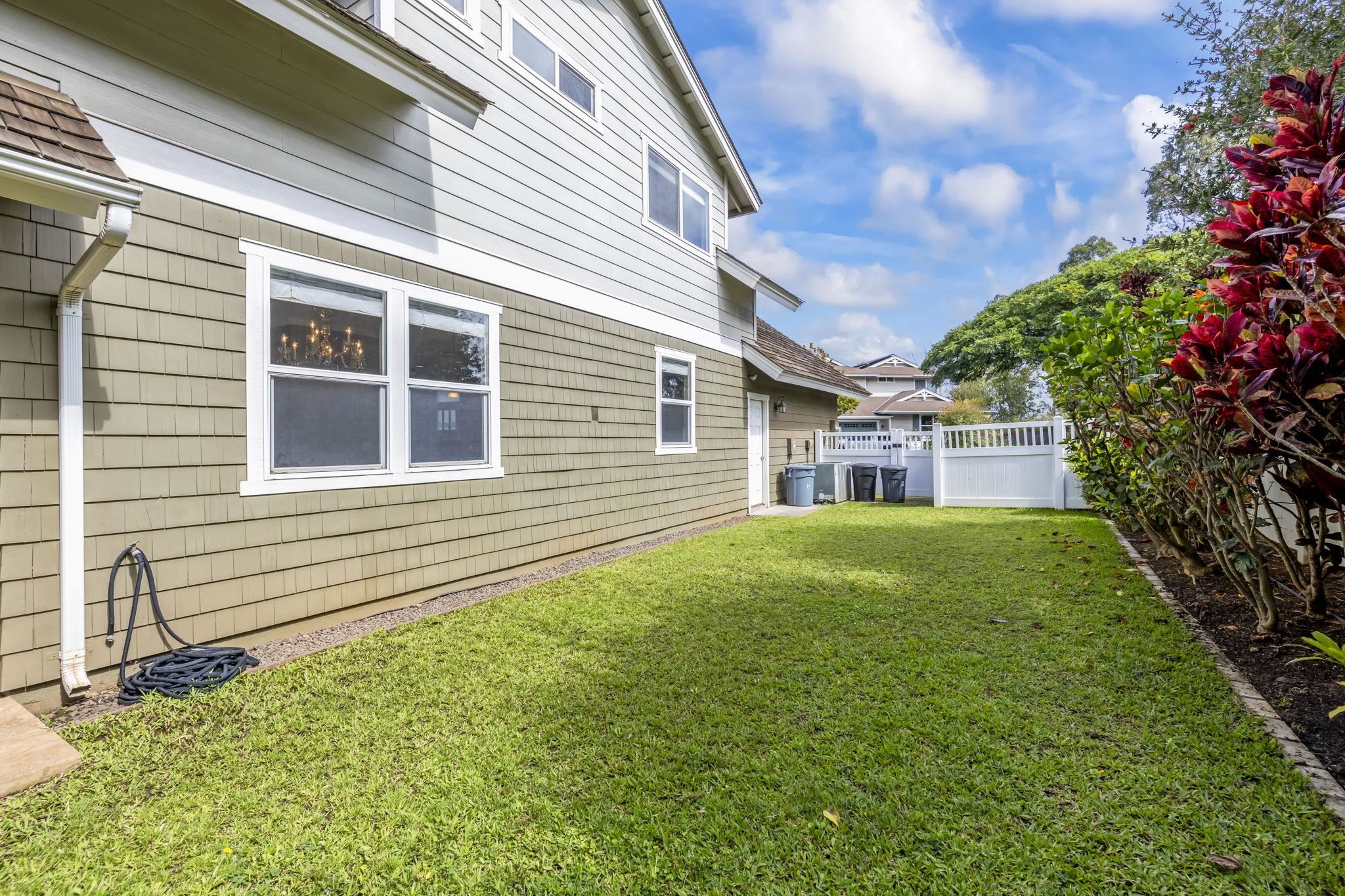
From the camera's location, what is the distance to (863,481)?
44.6 ft

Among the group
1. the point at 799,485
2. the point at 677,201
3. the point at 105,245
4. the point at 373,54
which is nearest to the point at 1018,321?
the point at 799,485

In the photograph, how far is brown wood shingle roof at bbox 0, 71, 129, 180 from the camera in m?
2.67

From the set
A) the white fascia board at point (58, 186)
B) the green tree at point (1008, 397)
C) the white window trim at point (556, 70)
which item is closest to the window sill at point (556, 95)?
the white window trim at point (556, 70)

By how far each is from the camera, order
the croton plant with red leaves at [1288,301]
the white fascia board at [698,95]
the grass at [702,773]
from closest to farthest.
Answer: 1. the grass at [702,773]
2. the croton plant with red leaves at [1288,301]
3. the white fascia board at [698,95]

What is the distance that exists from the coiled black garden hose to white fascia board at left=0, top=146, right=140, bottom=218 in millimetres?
1821

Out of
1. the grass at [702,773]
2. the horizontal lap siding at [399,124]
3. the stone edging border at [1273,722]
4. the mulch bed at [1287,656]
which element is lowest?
the grass at [702,773]

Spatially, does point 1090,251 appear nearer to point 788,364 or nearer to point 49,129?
point 788,364

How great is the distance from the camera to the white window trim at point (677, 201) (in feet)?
27.5

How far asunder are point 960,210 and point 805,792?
150ft

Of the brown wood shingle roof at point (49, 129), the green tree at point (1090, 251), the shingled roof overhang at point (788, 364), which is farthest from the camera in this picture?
the green tree at point (1090, 251)

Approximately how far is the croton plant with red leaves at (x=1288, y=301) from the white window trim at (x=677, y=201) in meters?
6.50

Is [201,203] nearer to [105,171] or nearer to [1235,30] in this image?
[105,171]

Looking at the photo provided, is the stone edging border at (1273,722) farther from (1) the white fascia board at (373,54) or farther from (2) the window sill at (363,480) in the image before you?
(1) the white fascia board at (373,54)

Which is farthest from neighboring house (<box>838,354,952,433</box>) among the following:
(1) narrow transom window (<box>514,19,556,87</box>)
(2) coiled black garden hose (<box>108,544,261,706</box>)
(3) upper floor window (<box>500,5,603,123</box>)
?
(2) coiled black garden hose (<box>108,544,261,706</box>)
